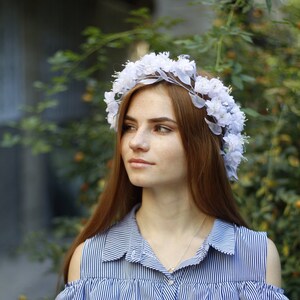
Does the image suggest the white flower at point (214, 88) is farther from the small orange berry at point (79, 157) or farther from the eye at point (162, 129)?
the small orange berry at point (79, 157)

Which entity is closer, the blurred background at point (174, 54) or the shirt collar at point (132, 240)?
the shirt collar at point (132, 240)

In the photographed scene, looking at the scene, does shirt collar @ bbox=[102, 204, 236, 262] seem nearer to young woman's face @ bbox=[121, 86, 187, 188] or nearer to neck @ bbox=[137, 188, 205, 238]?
neck @ bbox=[137, 188, 205, 238]

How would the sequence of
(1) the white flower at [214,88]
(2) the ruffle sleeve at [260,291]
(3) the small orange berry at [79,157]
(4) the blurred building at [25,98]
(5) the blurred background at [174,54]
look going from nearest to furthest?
(2) the ruffle sleeve at [260,291]
(1) the white flower at [214,88]
(5) the blurred background at [174,54]
(3) the small orange berry at [79,157]
(4) the blurred building at [25,98]

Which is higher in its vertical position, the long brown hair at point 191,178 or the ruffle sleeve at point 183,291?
the long brown hair at point 191,178

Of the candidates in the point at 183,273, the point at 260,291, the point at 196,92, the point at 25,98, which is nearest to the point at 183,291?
the point at 183,273

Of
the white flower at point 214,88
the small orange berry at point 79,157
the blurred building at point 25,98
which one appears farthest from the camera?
the blurred building at point 25,98

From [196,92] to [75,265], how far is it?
23.9 inches

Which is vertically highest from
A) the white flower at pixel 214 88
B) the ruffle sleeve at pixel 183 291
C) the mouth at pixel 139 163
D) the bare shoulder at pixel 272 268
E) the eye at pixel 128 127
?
the white flower at pixel 214 88

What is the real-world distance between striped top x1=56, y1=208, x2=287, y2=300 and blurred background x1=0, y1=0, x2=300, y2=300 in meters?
0.67

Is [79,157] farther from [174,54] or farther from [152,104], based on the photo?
[152,104]

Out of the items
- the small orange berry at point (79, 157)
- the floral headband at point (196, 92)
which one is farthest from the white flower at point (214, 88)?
the small orange berry at point (79, 157)

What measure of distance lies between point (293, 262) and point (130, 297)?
1021 millimetres

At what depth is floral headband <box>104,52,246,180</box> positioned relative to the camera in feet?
6.56

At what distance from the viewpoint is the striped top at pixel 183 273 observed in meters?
1.94
